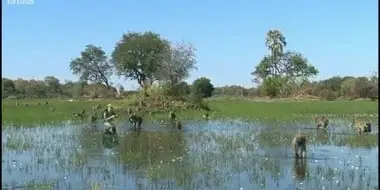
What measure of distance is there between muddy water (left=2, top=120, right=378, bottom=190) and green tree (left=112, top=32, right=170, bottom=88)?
64952 mm

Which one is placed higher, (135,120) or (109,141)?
(135,120)

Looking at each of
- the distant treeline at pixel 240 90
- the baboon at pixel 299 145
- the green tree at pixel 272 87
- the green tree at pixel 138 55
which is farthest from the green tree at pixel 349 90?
the baboon at pixel 299 145

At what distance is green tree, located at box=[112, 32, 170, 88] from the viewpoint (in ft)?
298

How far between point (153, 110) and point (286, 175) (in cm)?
3622

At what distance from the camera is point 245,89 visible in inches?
4498

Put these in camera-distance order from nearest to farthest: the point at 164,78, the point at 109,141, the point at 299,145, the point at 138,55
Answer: the point at 299,145, the point at 109,141, the point at 164,78, the point at 138,55

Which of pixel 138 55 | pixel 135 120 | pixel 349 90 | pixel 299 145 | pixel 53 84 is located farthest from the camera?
pixel 53 84

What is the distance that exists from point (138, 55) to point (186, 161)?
76.7 metres

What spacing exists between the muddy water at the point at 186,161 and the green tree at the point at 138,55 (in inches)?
2557

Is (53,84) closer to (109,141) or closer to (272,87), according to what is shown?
(272,87)

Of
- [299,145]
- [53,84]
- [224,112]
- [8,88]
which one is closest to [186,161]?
[299,145]

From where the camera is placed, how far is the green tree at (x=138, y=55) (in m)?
90.9

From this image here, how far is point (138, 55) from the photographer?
9262 centimetres

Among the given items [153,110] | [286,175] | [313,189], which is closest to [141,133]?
[286,175]
